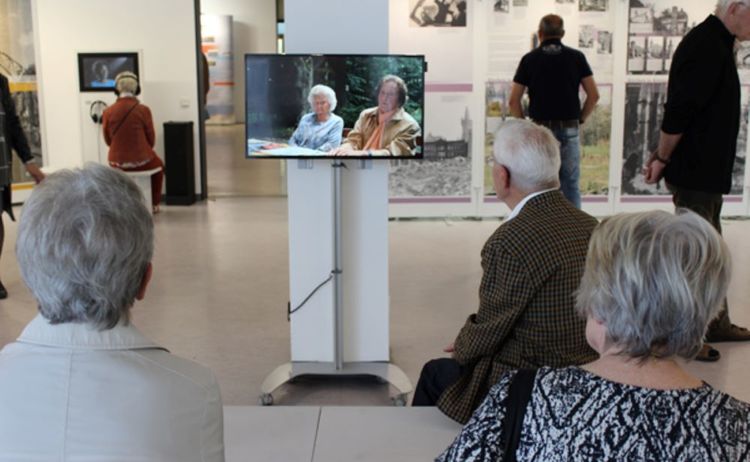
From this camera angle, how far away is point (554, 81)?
6.11m

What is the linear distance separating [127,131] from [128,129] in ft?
0.09

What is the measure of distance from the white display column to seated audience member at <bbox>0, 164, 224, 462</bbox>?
236 centimetres

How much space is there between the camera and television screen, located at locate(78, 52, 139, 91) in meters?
9.55

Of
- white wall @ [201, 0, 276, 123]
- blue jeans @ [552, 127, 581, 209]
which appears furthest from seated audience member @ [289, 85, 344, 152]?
white wall @ [201, 0, 276, 123]

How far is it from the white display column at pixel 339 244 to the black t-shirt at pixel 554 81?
96.6 inches

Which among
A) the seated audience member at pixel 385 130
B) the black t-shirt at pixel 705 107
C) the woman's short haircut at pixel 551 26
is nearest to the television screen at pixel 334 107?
the seated audience member at pixel 385 130

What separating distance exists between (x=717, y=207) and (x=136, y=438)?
3.80 metres

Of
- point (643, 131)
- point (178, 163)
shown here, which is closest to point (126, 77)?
point (178, 163)

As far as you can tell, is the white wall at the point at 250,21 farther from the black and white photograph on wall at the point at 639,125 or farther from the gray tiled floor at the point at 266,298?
the black and white photograph on wall at the point at 639,125

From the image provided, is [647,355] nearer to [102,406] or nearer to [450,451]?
[450,451]

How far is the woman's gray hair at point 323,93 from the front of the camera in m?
3.78

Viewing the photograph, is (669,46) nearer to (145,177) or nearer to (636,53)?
(636,53)

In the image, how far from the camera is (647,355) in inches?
63.9

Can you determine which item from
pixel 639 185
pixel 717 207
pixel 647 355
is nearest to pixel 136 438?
pixel 647 355
